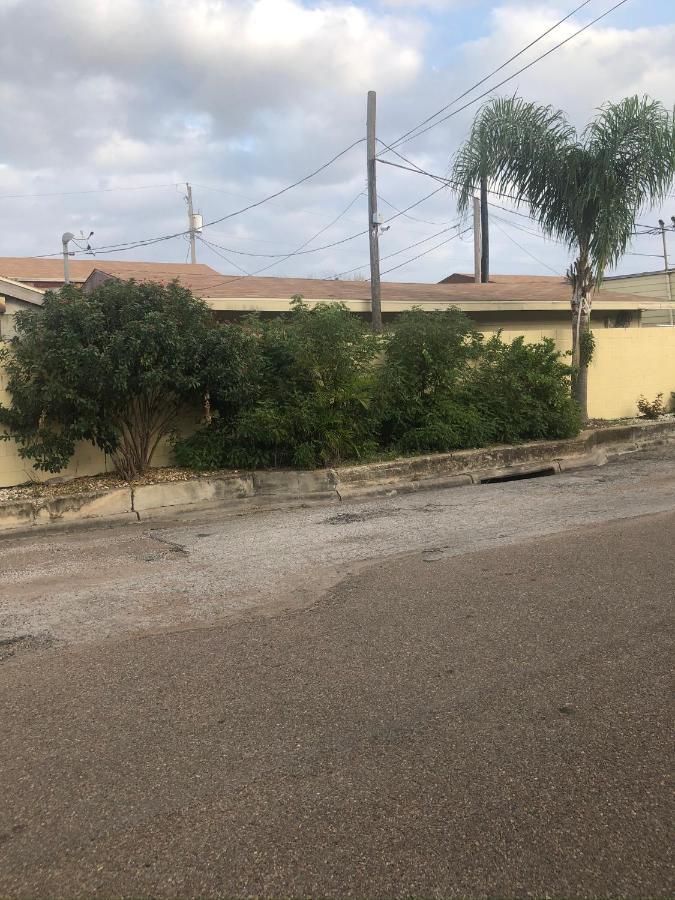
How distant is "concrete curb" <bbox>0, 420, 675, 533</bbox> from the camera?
29.6 ft

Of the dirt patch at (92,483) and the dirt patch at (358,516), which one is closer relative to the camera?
the dirt patch at (358,516)

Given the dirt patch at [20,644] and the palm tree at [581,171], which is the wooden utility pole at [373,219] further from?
the dirt patch at [20,644]

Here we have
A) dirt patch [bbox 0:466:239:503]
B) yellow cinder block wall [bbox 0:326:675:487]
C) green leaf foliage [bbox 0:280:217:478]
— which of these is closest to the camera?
green leaf foliage [bbox 0:280:217:478]

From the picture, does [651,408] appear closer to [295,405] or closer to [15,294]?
[295,405]

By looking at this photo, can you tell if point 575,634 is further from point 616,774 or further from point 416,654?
point 616,774

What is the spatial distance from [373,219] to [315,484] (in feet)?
25.3

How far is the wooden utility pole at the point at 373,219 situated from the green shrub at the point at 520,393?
3546 mm

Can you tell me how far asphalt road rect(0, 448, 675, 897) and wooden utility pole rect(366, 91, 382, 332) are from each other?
9346 millimetres

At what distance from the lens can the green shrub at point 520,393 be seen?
12492mm

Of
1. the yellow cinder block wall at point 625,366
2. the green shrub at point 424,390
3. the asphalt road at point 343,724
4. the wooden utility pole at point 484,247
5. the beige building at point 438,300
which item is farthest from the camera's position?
the wooden utility pole at point 484,247

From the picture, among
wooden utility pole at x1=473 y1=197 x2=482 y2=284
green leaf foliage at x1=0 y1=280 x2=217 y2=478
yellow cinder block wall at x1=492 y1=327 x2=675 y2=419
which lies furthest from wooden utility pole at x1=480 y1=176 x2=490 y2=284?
green leaf foliage at x1=0 y1=280 x2=217 y2=478

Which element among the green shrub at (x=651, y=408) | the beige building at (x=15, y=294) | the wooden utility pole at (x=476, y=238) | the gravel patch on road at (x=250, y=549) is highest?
the wooden utility pole at (x=476, y=238)

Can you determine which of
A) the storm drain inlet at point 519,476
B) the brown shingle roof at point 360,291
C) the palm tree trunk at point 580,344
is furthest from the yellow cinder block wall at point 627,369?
the storm drain inlet at point 519,476

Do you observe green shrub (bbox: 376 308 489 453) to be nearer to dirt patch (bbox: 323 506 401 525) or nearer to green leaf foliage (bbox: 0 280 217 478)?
dirt patch (bbox: 323 506 401 525)
